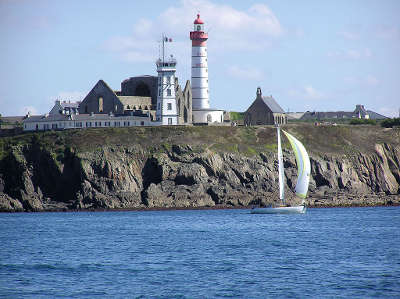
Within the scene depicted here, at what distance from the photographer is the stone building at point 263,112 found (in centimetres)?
14525

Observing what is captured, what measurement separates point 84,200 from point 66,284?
207 ft

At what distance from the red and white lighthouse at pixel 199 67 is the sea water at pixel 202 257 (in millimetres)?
40065

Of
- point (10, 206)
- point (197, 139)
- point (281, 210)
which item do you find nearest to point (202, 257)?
point (281, 210)

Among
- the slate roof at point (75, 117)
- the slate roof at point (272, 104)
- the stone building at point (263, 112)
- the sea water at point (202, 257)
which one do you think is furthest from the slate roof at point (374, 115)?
the sea water at point (202, 257)

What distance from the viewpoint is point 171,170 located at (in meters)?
113

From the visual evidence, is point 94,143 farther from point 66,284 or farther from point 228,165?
point 66,284

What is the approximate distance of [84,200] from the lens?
111562mm

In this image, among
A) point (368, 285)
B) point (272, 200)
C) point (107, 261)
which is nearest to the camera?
point (368, 285)

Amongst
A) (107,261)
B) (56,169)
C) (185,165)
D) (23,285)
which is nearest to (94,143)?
(56,169)

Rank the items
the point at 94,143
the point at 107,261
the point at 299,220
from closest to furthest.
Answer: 1. the point at 107,261
2. the point at 299,220
3. the point at 94,143

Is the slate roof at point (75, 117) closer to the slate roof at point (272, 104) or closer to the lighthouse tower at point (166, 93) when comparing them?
the lighthouse tower at point (166, 93)

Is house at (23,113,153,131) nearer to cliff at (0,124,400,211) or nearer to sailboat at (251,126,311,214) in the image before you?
cliff at (0,124,400,211)

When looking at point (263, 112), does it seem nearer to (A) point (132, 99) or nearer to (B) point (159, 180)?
(A) point (132, 99)

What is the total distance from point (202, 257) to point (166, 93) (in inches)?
2840
